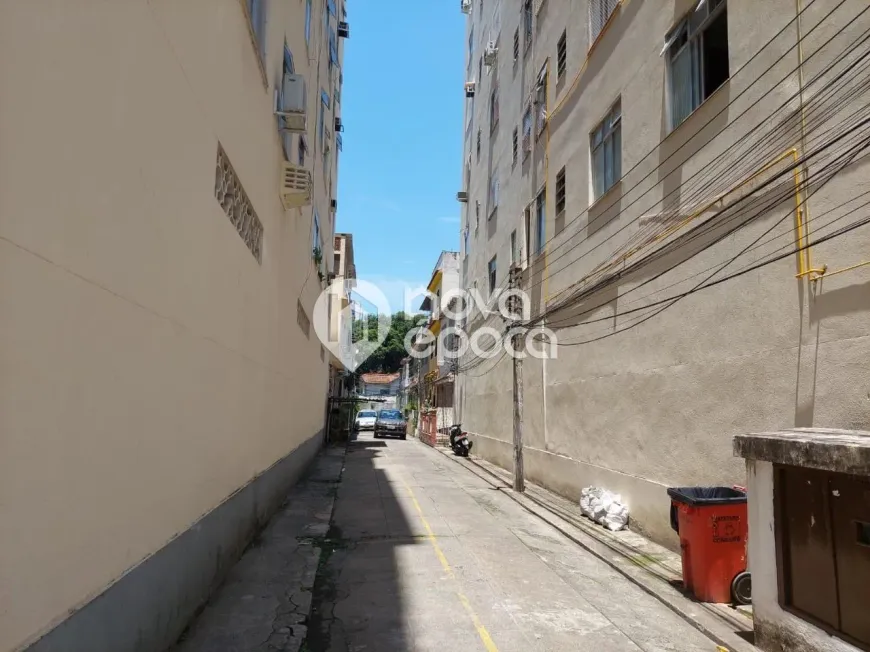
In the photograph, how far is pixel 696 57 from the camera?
25.7 feet

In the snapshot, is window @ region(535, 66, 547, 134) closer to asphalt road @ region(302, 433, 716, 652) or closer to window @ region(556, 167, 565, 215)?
window @ region(556, 167, 565, 215)

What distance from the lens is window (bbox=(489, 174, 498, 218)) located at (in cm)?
1985

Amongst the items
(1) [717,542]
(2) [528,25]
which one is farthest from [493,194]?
(1) [717,542]

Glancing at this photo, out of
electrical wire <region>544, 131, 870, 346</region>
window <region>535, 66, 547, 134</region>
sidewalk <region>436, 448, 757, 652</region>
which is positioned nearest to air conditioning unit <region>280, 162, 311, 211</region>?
electrical wire <region>544, 131, 870, 346</region>

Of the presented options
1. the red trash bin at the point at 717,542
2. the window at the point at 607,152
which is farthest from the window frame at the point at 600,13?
the red trash bin at the point at 717,542

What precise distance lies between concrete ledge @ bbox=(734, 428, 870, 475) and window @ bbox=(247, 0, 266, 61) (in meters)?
6.58

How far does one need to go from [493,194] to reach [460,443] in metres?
8.74

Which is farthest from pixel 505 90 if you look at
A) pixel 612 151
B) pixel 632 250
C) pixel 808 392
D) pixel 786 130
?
pixel 808 392

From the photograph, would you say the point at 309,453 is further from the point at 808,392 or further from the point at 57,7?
the point at 57,7

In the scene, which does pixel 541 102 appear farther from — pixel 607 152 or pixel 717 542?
pixel 717 542

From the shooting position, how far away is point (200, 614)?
520 cm

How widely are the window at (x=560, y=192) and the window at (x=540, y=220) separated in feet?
2.71

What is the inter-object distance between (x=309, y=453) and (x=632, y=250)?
1094 centimetres

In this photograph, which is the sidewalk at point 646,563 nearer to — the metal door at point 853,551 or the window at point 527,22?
the metal door at point 853,551
